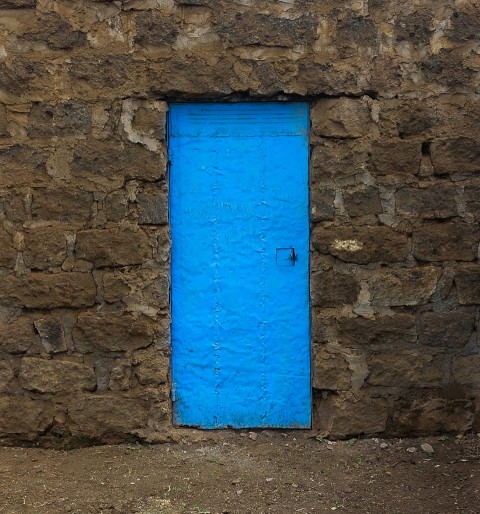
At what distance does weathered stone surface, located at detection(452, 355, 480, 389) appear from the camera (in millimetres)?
3973

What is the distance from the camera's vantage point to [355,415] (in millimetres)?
3979

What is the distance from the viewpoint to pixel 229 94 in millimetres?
3908

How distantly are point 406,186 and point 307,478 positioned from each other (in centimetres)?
166

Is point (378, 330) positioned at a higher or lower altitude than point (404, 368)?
higher

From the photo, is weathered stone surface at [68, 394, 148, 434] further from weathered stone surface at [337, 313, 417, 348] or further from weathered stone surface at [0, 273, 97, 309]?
weathered stone surface at [337, 313, 417, 348]

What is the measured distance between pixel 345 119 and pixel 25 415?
7.95 feet

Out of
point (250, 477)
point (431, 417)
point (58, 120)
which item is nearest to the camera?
point (250, 477)

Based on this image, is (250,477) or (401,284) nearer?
(250,477)

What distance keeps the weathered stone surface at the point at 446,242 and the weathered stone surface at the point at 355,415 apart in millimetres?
855

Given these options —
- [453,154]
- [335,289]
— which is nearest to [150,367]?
[335,289]

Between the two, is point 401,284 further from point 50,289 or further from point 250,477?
point 50,289

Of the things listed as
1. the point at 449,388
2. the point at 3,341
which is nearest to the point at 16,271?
the point at 3,341

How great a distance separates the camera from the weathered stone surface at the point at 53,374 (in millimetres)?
3928

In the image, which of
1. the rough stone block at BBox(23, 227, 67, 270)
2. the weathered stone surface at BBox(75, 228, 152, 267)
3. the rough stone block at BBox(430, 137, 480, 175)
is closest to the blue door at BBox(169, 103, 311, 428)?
the weathered stone surface at BBox(75, 228, 152, 267)
